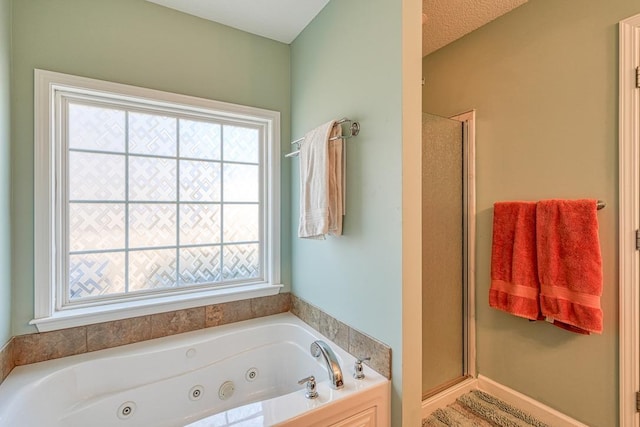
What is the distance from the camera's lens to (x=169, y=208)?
1865 millimetres

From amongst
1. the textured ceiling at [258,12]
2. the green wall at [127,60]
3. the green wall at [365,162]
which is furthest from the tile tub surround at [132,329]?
the textured ceiling at [258,12]

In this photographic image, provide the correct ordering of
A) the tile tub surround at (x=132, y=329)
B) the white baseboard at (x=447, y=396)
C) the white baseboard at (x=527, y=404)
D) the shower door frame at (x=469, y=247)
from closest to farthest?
the tile tub surround at (x=132, y=329) < the white baseboard at (x=527, y=404) < the white baseboard at (x=447, y=396) < the shower door frame at (x=469, y=247)

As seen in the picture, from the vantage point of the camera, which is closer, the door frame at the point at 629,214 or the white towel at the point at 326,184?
the door frame at the point at 629,214

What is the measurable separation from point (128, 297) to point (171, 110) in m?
1.20

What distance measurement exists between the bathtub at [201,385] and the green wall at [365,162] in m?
0.26

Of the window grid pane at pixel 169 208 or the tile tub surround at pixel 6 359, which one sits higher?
the window grid pane at pixel 169 208

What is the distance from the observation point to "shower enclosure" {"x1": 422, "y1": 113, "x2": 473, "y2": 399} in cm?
178

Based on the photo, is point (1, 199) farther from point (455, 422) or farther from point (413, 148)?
point (455, 422)

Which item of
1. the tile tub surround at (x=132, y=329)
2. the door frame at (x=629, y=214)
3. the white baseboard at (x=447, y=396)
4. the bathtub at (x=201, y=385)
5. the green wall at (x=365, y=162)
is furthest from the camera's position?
the white baseboard at (x=447, y=396)

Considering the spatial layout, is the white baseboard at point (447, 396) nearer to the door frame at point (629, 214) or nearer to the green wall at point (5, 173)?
the door frame at point (629, 214)

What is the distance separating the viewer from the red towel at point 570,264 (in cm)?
144

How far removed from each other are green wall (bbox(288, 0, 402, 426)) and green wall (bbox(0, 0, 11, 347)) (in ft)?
4.99

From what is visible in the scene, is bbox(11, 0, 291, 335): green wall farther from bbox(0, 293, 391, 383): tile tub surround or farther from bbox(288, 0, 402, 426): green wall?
bbox(288, 0, 402, 426): green wall

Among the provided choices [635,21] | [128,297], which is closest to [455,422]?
[128,297]
